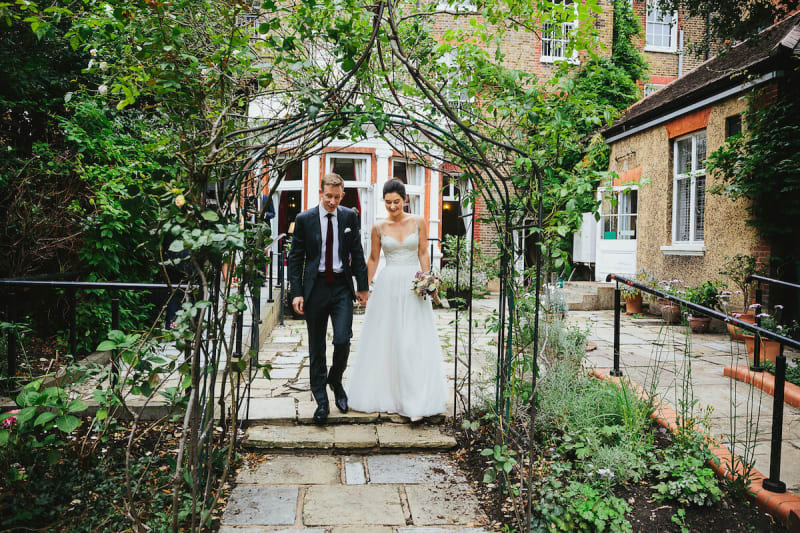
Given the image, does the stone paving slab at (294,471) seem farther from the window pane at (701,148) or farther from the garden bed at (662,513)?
the window pane at (701,148)

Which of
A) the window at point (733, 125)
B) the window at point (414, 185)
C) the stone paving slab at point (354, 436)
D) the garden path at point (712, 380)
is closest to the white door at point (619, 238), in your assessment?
the garden path at point (712, 380)

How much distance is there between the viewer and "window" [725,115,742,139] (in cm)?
847

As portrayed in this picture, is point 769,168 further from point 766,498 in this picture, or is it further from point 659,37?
point 659,37

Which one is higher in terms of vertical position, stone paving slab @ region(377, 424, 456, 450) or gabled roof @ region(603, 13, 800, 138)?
gabled roof @ region(603, 13, 800, 138)

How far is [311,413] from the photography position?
13.9 feet

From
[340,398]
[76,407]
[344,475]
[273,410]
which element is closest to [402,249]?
[340,398]

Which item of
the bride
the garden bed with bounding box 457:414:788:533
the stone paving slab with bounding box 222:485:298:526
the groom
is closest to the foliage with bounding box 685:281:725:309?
the bride

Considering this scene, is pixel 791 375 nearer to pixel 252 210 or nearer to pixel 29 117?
pixel 252 210

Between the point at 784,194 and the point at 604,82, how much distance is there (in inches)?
324

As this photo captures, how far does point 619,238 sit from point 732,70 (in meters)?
5.57

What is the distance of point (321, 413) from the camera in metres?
4.08

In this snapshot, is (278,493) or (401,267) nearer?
(278,493)

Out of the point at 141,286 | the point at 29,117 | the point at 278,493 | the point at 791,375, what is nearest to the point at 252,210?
the point at 141,286

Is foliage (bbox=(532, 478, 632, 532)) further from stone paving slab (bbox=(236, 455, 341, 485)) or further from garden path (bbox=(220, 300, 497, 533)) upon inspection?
stone paving slab (bbox=(236, 455, 341, 485))
